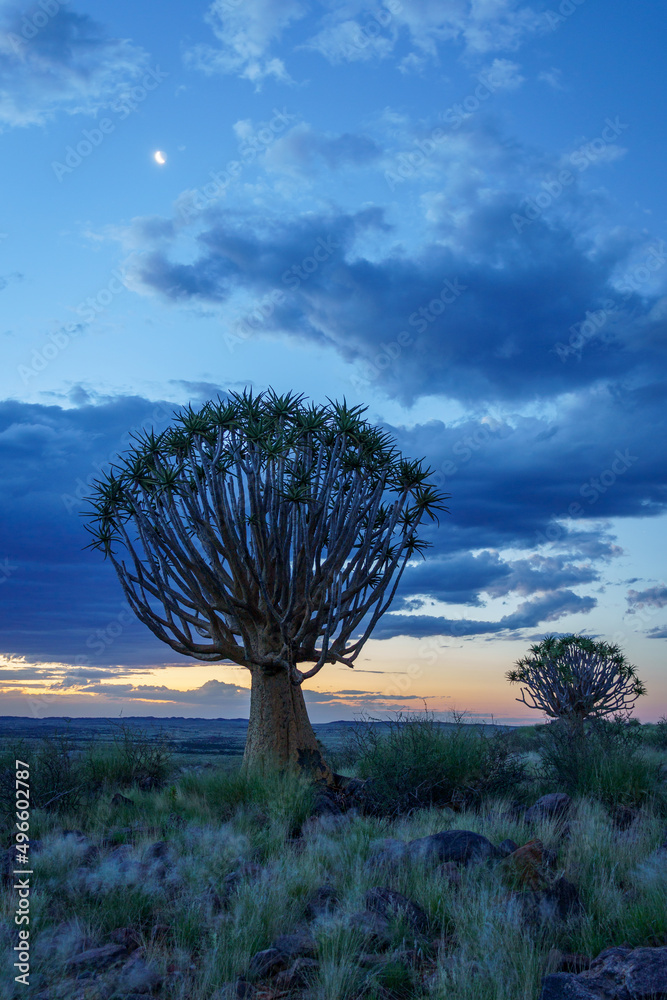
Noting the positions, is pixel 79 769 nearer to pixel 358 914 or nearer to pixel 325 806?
pixel 325 806

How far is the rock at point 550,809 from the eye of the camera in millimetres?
8832

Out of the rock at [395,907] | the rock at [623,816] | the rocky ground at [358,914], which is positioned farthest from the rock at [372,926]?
the rock at [623,816]

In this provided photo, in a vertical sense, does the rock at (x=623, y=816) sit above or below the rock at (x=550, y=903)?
below

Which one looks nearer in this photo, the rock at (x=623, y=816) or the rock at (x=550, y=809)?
the rock at (x=550, y=809)

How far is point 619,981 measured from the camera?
4.20 metres

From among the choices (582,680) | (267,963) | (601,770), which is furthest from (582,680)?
(267,963)

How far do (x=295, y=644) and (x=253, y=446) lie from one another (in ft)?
12.2

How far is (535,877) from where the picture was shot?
6.06 meters

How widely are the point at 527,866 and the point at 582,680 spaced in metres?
18.1

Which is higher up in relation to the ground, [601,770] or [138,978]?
[601,770]

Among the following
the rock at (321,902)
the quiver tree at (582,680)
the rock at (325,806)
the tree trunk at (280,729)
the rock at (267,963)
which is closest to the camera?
the rock at (267,963)

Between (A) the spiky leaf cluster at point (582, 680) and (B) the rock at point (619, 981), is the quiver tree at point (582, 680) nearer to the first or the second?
(A) the spiky leaf cluster at point (582, 680)

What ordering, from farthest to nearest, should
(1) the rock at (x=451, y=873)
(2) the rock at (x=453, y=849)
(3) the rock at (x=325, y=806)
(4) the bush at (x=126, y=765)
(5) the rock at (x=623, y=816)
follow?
(4) the bush at (x=126, y=765) → (3) the rock at (x=325, y=806) → (5) the rock at (x=623, y=816) → (2) the rock at (x=453, y=849) → (1) the rock at (x=451, y=873)

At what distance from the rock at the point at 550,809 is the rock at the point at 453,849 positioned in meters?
2.04
